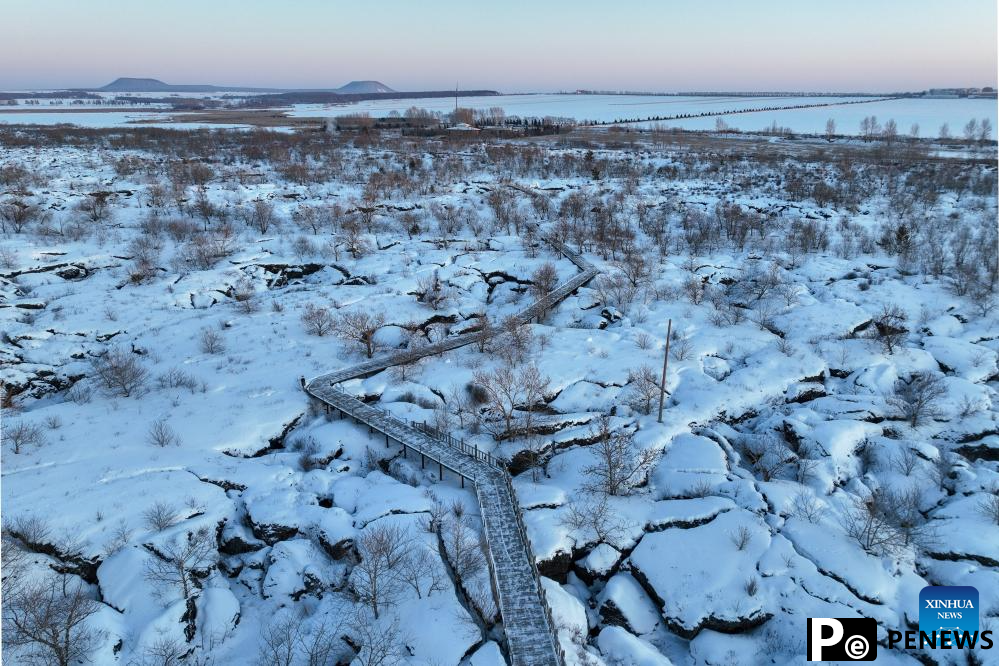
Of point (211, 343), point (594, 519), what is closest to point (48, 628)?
point (594, 519)

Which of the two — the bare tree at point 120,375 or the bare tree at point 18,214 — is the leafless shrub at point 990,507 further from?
the bare tree at point 18,214

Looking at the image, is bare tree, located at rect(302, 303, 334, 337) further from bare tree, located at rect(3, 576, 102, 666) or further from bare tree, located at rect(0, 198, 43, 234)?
bare tree, located at rect(0, 198, 43, 234)

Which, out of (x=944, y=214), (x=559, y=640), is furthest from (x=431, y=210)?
(x=944, y=214)

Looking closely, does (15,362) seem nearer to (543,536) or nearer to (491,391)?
(491,391)

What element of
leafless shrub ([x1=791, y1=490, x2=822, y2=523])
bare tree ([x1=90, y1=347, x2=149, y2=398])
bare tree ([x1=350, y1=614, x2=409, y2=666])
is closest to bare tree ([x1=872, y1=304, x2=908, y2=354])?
leafless shrub ([x1=791, y1=490, x2=822, y2=523])

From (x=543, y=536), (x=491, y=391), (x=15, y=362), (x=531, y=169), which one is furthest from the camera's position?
(x=531, y=169)

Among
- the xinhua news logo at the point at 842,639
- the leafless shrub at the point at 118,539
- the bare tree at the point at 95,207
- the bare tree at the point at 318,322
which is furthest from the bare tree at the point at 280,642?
the bare tree at the point at 95,207
